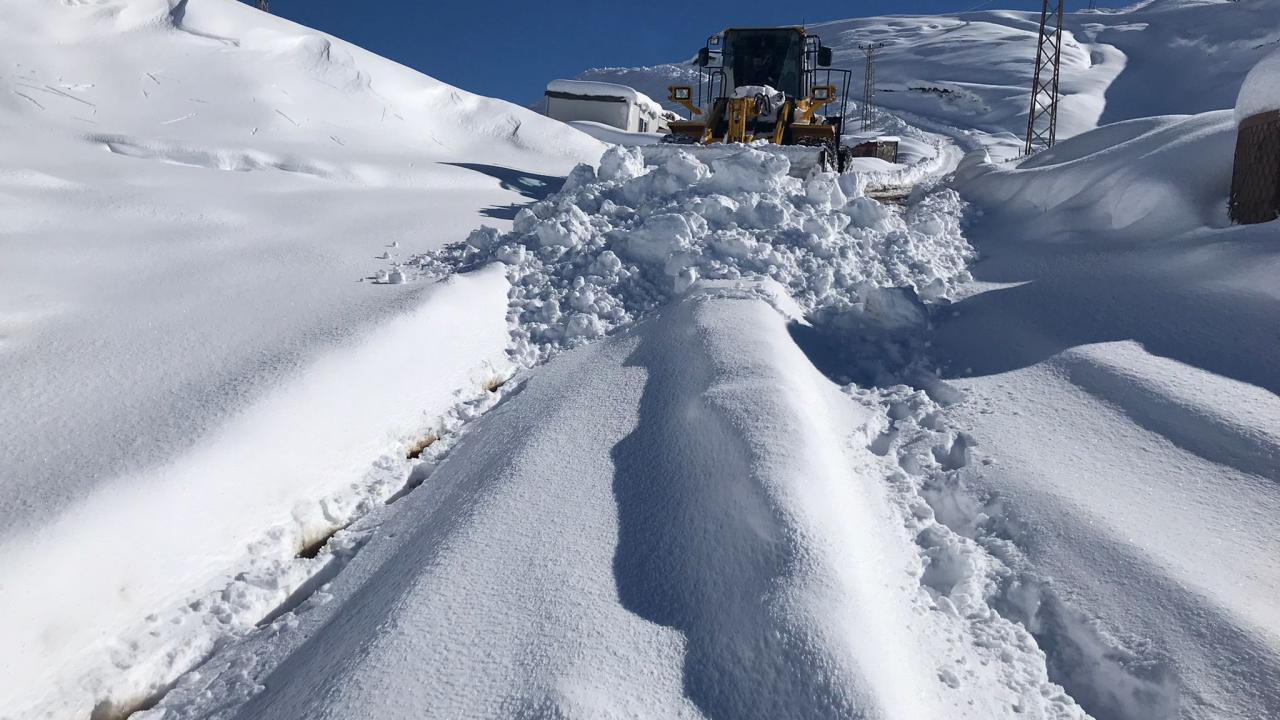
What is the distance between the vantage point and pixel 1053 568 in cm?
265

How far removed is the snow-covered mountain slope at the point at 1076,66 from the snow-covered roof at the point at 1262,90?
93.4ft

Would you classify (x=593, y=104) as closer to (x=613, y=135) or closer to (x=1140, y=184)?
(x=613, y=135)

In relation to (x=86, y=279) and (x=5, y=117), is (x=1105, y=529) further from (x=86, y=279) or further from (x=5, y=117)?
(x=5, y=117)

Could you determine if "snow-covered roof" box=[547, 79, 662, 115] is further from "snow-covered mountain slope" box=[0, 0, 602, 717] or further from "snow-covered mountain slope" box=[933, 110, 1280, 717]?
"snow-covered mountain slope" box=[933, 110, 1280, 717]

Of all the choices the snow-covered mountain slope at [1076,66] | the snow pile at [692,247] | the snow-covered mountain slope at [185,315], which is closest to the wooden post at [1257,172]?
the snow pile at [692,247]

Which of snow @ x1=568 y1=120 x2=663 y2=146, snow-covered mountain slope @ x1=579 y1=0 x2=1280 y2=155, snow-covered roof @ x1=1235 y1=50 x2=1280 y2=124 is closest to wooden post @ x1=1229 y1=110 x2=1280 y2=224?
snow-covered roof @ x1=1235 y1=50 x2=1280 y2=124

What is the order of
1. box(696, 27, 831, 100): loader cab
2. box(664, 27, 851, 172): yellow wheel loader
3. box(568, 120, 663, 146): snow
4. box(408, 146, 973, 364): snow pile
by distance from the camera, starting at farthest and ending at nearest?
box(568, 120, 663, 146): snow < box(696, 27, 831, 100): loader cab < box(664, 27, 851, 172): yellow wheel loader < box(408, 146, 973, 364): snow pile

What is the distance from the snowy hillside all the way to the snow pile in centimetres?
4

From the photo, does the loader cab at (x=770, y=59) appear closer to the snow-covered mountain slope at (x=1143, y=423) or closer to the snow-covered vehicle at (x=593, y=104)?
the snow-covered mountain slope at (x=1143, y=423)

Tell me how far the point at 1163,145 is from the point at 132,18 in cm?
1049

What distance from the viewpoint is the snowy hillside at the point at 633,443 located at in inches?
87.7

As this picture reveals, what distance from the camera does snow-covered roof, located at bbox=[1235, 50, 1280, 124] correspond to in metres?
4.84

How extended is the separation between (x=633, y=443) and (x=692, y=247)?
8.17 feet

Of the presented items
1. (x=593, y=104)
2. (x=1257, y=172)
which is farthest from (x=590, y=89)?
(x=1257, y=172)
